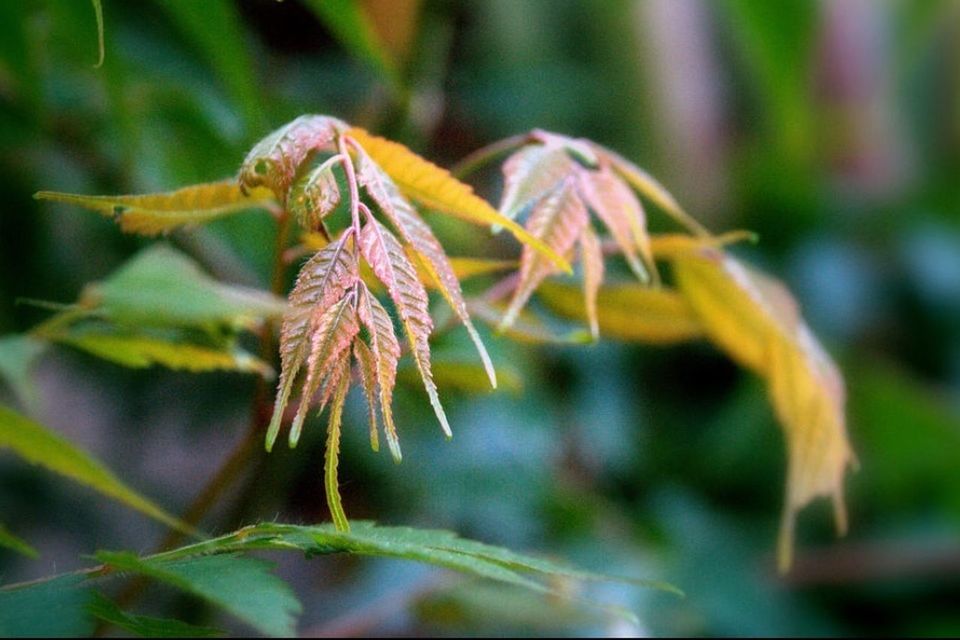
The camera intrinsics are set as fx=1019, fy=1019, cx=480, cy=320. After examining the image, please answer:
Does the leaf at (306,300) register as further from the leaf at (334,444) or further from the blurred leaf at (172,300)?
the blurred leaf at (172,300)

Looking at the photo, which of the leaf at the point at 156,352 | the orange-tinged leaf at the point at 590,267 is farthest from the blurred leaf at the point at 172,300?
the orange-tinged leaf at the point at 590,267

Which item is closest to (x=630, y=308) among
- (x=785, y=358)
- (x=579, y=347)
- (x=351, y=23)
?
(x=785, y=358)

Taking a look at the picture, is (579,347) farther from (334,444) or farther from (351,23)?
(334,444)

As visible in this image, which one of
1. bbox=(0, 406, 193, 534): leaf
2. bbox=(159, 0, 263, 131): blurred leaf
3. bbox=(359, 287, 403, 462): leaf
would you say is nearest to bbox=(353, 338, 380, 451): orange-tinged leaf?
bbox=(359, 287, 403, 462): leaf

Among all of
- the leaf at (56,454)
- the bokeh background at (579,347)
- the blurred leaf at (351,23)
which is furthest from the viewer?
the bokeh background at (579,347)

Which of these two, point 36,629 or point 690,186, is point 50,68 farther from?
point 690,186

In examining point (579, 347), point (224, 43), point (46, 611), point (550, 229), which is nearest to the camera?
point (46, 611)
